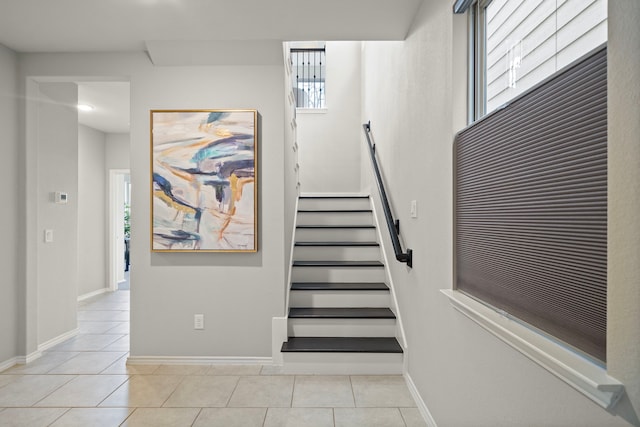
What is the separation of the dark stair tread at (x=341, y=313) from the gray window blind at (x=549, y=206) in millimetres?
1569

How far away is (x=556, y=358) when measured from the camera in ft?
3.01

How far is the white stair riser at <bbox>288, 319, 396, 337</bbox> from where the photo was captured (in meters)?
2.99

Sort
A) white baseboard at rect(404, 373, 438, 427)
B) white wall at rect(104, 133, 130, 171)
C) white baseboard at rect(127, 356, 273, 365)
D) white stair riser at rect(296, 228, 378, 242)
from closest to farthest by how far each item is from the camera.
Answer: white baseboard at rect(404, 373, 438, 427) < white baseboard at rect(127, 356, 273, 365) < white stair riser at rect(296, 228, 378, 242) < white wall at rect(104, 133, 130, 171)

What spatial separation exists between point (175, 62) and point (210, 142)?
2.29 ft

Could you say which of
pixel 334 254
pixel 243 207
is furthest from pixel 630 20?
pixel 334 254

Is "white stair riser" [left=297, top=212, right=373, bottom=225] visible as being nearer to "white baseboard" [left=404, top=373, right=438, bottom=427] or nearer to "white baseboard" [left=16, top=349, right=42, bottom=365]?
"white baseboard" [left=404, top=373, right=438, bottom=427]

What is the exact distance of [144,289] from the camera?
3025mm

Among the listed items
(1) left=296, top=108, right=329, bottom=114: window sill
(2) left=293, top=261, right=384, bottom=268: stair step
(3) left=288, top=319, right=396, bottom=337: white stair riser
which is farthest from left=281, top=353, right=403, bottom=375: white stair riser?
(1) left=296, top=108, right=329, bottom=114: window sill

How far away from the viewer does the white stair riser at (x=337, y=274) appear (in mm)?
3461

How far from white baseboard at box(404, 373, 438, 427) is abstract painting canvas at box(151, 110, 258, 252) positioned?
1.48 meters

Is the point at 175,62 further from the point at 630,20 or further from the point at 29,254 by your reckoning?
the point at 630,20

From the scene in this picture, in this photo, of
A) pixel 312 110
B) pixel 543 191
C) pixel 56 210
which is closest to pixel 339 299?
pixel 543 191

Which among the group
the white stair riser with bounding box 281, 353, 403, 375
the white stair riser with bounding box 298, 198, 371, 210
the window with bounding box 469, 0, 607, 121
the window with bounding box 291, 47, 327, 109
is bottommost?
the white stair riser with bounding box 281, 353, 403, 375

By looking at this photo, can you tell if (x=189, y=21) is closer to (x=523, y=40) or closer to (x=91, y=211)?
(x=523, y=40)
